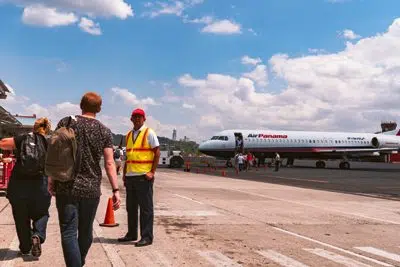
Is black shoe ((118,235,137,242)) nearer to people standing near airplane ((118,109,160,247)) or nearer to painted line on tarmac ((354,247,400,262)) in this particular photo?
people standing near airplane ((118,109,160,247))

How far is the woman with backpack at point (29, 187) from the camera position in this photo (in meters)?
5.69

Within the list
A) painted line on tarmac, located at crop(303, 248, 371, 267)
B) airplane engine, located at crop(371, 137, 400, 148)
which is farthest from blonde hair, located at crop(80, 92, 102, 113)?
airplane engine, located at crop(371, 137, 400, 148)

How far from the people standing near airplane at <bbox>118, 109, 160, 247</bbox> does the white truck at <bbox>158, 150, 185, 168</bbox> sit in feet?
119

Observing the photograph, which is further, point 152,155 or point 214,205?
point 214,205

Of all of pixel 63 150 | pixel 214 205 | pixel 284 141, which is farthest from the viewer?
pixel 284 141

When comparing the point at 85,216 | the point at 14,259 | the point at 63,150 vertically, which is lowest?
the point at 14,259

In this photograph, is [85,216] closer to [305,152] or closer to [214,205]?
[214,205]

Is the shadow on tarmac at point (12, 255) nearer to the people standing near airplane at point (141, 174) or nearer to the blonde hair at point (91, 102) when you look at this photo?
the people standing near airplane at point (141, 174)

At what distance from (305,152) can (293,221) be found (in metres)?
40.2

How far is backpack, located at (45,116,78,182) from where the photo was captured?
413 centimetres

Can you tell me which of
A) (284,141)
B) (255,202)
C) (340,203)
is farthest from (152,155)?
(284,141)

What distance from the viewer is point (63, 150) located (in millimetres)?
4133

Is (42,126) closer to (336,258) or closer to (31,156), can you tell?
(31,156)

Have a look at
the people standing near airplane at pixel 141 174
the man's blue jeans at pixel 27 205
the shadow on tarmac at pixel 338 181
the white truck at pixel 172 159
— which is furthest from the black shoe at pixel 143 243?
the white truck at pixel 172 159
